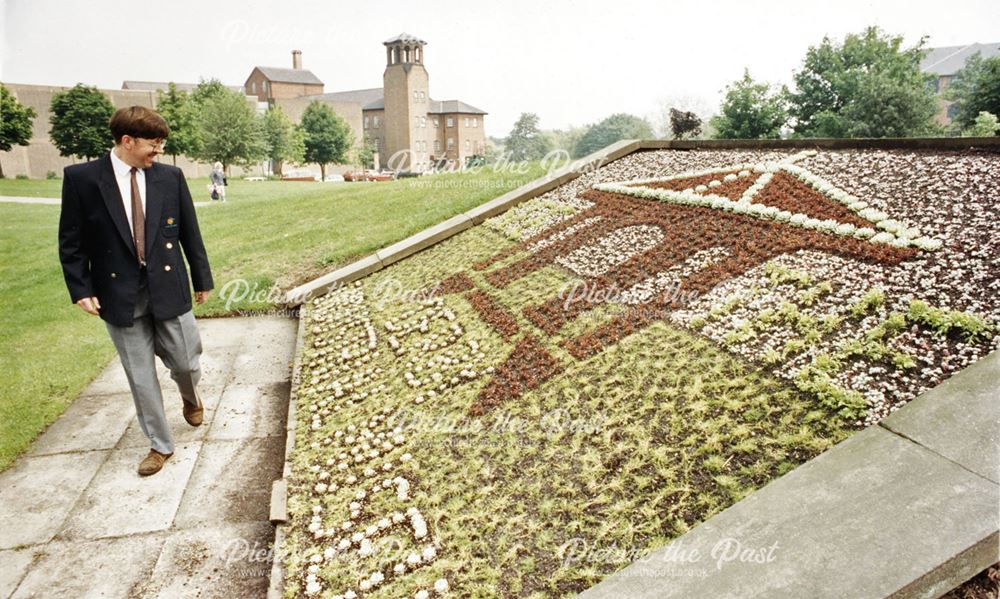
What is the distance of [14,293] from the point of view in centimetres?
1051

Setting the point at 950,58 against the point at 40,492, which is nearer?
the point at 40,492

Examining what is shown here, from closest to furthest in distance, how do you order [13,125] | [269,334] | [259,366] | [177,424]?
[177,424]
[259,366]
[269,334]
[13,125]

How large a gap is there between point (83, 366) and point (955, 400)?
336 inches

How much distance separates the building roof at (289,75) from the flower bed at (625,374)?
99342 mm

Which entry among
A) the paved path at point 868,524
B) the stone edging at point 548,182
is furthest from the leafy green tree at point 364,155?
the paved path at point 868,524

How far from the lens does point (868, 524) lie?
2.85 metres

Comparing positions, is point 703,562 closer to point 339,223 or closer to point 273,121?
point 339,223

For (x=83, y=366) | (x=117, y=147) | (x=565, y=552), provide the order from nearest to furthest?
(x=565, y=552), (x=117, y=147), (x=83, y=366)

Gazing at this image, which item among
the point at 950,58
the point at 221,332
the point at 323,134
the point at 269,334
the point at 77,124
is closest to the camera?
the point at 269,334

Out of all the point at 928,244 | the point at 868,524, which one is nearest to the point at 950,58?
the point at 928,244

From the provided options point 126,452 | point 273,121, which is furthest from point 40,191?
point 126,452

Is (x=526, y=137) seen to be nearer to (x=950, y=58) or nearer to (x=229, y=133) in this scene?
(x=950, y=58)

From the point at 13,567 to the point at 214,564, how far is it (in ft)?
4.13

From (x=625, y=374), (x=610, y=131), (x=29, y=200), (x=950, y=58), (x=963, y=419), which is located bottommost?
(x=625, y=374)
